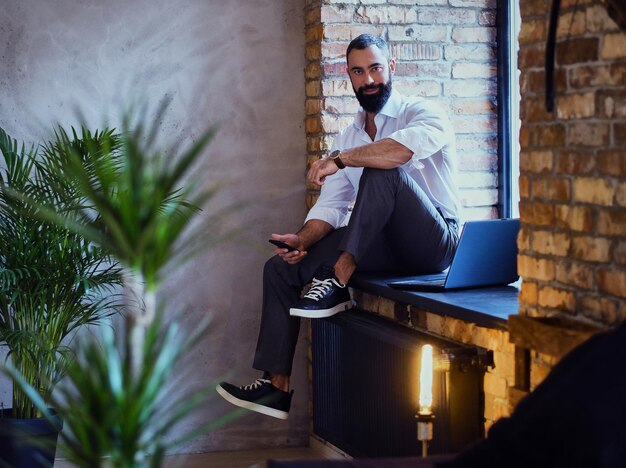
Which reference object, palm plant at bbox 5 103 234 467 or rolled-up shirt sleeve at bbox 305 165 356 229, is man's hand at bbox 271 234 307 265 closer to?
rolled-up shirt sleeve at bbox 305 165 356 229

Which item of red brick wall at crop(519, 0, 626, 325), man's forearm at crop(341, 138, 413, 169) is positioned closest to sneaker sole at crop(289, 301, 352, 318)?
man's forearm at crop(341, 138, 413, 169)

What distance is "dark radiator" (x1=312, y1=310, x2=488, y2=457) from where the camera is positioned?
3143 millimetres

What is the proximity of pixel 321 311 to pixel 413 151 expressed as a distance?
722 millimetres

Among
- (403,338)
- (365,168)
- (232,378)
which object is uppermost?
(365,168)

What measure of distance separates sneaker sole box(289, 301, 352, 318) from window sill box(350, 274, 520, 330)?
0.21 metres

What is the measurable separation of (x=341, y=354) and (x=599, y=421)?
2.36 metres

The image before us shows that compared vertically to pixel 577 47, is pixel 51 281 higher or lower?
lower

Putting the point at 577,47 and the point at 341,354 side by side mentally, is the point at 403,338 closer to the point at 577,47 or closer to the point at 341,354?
the point at 341,354

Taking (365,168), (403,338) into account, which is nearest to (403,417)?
(403,338)

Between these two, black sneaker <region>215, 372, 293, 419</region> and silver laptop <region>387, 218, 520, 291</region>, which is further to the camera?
black sneaker <region>215, 372, 293, 419</region>

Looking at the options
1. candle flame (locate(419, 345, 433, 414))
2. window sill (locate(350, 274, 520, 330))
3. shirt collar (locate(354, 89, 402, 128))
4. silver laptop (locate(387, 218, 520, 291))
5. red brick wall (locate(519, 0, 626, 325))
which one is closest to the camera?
red brick wall (locate(519, 0, 626, 325))

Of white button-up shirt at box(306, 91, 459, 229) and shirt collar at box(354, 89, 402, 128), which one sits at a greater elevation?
shirt collar at box(354, 89, 402, 128)

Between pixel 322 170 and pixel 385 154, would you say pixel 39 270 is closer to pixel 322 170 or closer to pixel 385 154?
pixel 322 170

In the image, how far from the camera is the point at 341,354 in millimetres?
4137
